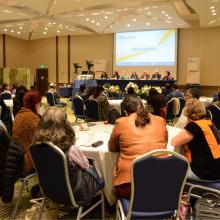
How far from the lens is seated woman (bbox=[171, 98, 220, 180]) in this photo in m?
2.71

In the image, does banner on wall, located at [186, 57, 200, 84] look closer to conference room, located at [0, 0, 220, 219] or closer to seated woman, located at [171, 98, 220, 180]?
conference room, located at [0, 0, 220, 219]

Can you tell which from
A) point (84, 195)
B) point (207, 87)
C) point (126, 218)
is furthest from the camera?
point (207, 87)

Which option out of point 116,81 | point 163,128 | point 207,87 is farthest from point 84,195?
point 207,87

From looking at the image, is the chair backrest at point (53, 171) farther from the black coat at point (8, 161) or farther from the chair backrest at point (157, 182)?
the chair backrest at point (157, 182)

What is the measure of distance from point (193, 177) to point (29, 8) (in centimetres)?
1103

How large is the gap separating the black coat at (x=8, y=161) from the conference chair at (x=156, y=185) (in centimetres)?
109

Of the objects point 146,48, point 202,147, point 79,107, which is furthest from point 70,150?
point 146,48

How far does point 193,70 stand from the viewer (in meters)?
15.4

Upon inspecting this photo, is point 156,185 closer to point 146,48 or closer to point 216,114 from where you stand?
point 216,114

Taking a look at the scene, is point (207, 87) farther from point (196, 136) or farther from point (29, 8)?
point (196, 136)

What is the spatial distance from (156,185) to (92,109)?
4.76 m

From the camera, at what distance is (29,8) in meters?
12.0

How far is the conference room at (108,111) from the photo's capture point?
234 centimetres

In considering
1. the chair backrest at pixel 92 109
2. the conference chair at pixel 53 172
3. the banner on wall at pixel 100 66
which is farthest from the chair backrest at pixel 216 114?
the banner on wall at pixel 100 66
